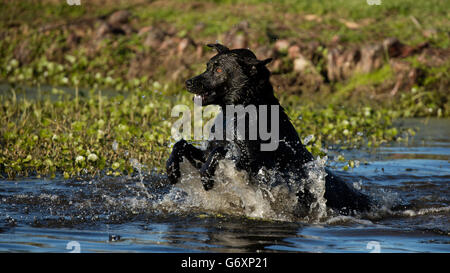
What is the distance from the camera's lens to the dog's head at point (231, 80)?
20.7 ft

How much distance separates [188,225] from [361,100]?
8.75m

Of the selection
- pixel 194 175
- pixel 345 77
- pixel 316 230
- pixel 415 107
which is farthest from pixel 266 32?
pixel 316 230

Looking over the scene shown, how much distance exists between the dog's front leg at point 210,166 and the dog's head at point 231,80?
0.52m

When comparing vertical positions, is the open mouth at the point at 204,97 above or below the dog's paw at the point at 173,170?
above

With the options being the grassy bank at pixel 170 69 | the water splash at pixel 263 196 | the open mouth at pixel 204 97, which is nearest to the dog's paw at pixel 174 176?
the water splash at pixel 263 196

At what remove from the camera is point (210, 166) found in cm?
610

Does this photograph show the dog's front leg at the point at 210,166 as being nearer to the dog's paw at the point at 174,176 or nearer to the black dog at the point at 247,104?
the black dog at the point at 247,104

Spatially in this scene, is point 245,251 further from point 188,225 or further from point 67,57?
point 67,57

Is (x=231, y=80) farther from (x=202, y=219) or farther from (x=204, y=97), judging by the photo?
(x=202, y=219)

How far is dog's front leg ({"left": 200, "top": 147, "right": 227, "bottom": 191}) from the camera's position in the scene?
609cm

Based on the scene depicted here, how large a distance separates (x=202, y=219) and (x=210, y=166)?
49 centimetres

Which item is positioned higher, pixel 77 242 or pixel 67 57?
pixel 67 57

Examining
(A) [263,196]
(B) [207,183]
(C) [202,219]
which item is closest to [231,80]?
(B) [207,183]

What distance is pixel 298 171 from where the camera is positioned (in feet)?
20.9
